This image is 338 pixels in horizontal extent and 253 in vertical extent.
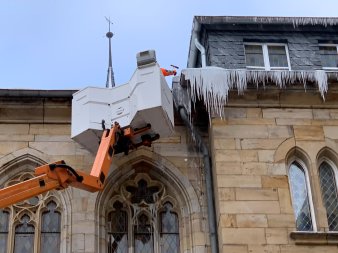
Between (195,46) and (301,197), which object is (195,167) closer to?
(301,197)

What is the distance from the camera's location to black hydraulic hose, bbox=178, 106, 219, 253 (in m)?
12.7

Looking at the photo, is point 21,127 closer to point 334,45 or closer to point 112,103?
point 112,103

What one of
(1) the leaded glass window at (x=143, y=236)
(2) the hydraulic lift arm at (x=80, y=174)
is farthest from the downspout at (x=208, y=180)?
(1) the leaded glass window at (x=143, y=236)

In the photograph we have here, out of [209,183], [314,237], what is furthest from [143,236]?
[314,237]

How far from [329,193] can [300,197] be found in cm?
55

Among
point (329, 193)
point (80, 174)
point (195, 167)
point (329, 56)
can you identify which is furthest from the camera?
point (329, 56)

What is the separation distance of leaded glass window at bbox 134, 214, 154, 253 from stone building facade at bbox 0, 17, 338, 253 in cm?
2

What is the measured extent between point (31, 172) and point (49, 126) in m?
0.93

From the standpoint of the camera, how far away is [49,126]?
13.8 meters

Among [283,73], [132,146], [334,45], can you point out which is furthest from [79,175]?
[334,45]

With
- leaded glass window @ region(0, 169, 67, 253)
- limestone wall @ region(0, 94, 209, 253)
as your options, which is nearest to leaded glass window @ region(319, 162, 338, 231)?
limestone wall @ region(0, 94, 209, 253)

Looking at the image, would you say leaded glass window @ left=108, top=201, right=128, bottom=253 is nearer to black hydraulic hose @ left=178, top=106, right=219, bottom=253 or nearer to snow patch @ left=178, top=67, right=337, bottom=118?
black hydraulic hose @ left=178, top=106, right=219, bottom=253

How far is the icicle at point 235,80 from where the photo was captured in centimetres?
1349

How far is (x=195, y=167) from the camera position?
13625mm
